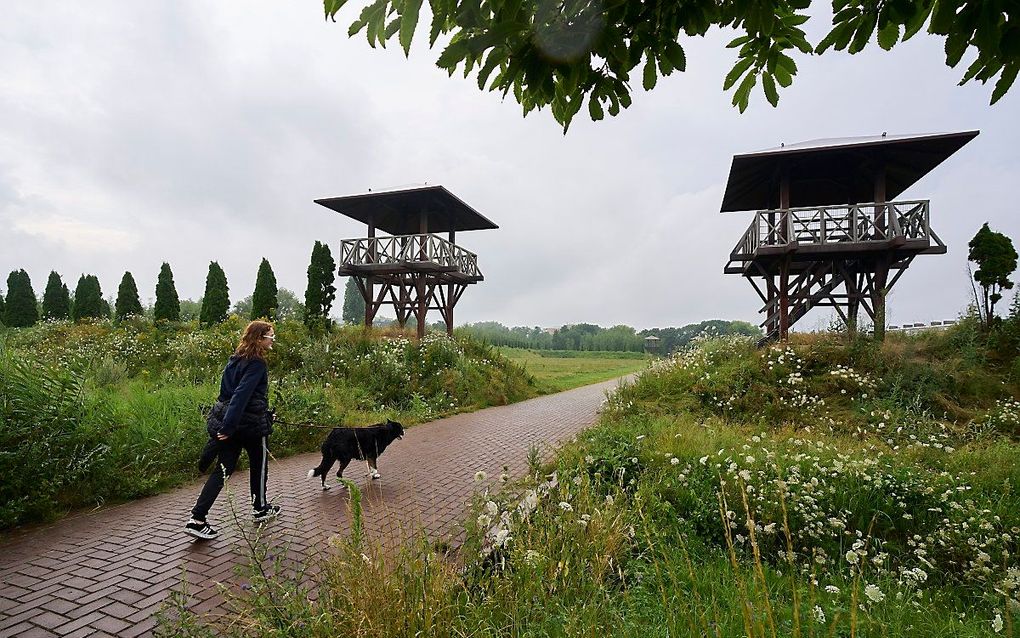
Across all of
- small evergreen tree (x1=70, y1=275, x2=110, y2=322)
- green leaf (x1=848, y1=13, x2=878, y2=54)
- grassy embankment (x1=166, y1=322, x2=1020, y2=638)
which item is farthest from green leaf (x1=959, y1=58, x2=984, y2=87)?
small evergreen tree (x1=70, y1=275, x2=110, y2=322)

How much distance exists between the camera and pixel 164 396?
7.96 meters

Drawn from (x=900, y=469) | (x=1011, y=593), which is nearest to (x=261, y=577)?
(x=1011, y=593)

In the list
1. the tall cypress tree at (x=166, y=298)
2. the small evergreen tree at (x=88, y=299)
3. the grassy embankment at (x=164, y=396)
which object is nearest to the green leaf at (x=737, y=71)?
the grassy embankment at (x=164, y=396)

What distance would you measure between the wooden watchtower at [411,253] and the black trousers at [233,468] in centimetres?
1261

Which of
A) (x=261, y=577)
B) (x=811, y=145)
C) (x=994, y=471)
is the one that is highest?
(x=811, y=145)

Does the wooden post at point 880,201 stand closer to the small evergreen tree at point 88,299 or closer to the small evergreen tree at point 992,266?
the small evergreen tree at point 992,266

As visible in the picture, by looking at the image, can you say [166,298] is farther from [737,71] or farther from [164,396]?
[737,71]

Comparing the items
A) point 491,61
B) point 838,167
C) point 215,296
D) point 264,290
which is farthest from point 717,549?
point 215,296

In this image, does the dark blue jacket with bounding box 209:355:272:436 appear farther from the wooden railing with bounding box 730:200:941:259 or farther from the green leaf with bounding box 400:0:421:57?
the wooden railing with bounding box 730:200:941:259

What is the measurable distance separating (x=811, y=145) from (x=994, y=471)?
451 inches

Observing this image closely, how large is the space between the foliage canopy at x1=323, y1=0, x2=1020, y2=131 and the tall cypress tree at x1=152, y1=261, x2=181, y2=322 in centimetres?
2855

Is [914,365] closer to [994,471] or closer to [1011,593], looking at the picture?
[994,471]

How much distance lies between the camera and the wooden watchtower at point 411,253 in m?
17.5

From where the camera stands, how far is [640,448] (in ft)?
18.8
